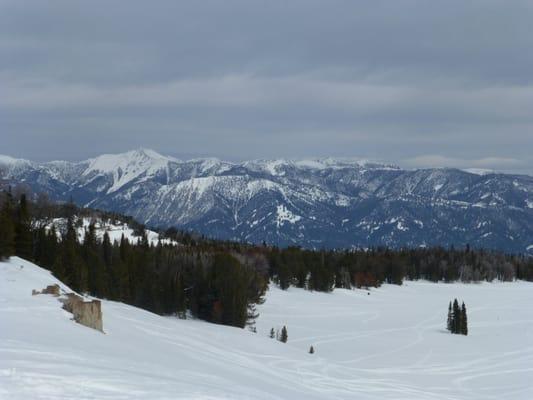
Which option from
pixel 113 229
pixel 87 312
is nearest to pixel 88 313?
pixel 87 312

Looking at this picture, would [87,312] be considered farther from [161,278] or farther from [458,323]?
[458,323]

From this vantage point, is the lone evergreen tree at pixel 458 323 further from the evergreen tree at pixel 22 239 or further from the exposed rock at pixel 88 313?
the exposed rock at pixel 88 313

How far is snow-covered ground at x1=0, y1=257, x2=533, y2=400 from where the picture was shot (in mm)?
14406

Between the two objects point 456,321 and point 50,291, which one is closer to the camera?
point 50,291

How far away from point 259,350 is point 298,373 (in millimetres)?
8427

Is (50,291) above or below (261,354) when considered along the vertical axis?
above

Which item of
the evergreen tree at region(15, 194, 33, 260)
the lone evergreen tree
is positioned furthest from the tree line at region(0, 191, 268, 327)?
the lone evergreen tree

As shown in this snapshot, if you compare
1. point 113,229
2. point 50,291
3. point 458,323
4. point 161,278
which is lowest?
point 458,323

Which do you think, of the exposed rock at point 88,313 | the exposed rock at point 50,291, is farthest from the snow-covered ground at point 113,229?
the exposed rock at point 88,313

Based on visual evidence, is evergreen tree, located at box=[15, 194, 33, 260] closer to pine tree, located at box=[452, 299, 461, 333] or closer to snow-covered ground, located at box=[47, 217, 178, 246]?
pine tree, located at box=[452, 299, 461, 333]

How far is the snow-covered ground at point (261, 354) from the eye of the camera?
47.3 ft

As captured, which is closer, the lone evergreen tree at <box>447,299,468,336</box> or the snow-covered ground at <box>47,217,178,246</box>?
the lone evergreen tree at <box>447,299,468,336</box>

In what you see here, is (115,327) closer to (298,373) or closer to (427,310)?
(298,373)

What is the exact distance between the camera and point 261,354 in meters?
39.2
